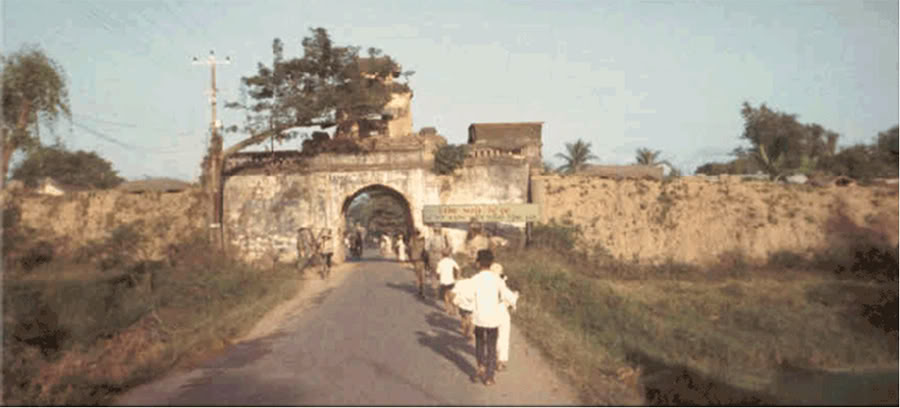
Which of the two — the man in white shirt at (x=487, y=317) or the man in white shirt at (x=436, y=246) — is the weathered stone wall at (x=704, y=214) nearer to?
the man in white shirt at (x=436, y=246)

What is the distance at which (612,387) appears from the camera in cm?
770

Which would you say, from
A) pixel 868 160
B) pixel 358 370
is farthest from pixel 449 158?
pixel 868 160

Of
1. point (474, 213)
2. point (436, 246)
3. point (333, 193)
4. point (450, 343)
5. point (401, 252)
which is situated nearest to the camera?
point (450, 343)

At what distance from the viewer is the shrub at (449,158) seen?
2509 cm

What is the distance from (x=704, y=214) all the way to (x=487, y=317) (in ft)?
75.2

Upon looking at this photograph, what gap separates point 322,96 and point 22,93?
30.1 feet

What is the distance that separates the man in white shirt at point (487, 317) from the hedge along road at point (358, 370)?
0.23 m

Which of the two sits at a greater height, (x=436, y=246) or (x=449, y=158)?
(x=449, y=158)

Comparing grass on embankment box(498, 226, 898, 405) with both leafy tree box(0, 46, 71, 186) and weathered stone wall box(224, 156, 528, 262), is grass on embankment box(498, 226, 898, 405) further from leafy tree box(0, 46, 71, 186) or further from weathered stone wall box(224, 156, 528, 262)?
leafy tree box(0, 46, 71, 186)

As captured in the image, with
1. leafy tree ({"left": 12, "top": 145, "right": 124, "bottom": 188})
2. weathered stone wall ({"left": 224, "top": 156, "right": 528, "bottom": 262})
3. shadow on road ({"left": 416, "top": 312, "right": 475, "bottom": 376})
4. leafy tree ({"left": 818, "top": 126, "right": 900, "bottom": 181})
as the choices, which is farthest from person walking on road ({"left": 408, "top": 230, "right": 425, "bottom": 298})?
leafy tree ({"left": 12, "top": 145, "right": 124, "bottom": 188})

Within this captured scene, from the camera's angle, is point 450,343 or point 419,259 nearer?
point 450,343

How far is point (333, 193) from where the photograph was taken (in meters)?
25.2

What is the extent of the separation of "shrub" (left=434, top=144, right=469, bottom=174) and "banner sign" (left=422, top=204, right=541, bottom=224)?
59.6 inches

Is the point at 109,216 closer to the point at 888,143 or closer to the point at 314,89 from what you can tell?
the point at 314,89
